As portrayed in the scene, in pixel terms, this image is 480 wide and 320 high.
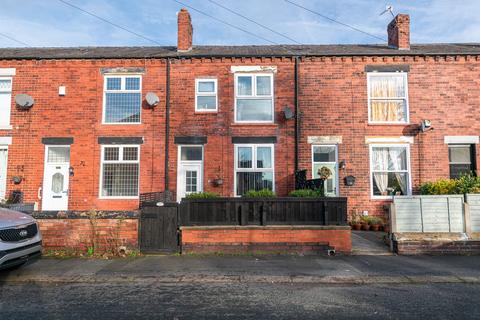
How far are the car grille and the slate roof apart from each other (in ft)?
26.3

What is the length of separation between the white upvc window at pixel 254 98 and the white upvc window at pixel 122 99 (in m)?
3.70

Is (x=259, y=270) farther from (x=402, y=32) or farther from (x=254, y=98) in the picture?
(x=402, y=32)

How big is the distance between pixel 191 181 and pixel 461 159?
9762mm

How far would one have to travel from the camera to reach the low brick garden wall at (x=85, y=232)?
8047 mm

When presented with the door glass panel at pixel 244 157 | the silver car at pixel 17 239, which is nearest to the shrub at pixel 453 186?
the door glass panel at pixel 244 157

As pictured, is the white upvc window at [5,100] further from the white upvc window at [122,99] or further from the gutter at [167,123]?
the gutter at [167,123]

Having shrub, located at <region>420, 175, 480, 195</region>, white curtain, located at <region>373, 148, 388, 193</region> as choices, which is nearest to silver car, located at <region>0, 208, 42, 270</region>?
white curtain, located at <region>373, 148, 388, 193</region>

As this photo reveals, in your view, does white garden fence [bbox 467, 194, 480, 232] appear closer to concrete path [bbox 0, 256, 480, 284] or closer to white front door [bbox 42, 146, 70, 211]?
concrete path [bbox 0, 256, 480, 284]

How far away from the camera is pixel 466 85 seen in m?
12.3

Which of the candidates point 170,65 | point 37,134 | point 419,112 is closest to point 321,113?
point 419,112

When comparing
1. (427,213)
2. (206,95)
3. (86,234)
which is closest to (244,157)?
(206,95)

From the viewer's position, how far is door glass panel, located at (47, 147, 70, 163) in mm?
12422

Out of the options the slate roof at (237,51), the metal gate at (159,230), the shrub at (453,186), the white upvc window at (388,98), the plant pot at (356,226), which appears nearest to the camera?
the metal gate at (159,230)

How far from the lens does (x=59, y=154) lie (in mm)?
12477
